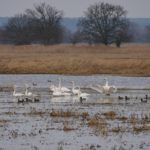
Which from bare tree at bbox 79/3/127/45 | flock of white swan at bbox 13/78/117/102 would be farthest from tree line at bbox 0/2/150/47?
flock of white swan at bbox 13/78/117/102

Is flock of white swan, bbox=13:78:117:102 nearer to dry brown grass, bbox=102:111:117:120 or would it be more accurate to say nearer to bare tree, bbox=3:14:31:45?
dry brown grass, bbox=102:111:117:120

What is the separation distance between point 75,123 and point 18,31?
81.0 m

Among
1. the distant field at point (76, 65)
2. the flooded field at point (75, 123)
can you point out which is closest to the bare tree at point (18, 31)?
the distant field at point (76, 65)

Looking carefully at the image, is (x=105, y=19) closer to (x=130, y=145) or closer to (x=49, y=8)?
(x=49, y=8)

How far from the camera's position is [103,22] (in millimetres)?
97875

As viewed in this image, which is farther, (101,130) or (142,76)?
(142,76)

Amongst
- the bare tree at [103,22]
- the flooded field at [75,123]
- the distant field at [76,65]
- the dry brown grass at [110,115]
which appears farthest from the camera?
the bare tree at [103,22]

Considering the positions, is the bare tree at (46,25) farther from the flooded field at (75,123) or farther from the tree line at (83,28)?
the flooded field at (75,123)

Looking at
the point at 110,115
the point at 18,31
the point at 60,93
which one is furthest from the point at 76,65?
the point at 18,31

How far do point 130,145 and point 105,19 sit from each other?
77.6 m

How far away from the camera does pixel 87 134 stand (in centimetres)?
2336

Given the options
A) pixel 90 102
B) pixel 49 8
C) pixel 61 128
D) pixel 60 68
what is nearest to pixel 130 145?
pixel 61 128

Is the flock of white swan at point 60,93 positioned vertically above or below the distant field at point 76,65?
above

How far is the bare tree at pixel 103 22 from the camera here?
9425 cm
